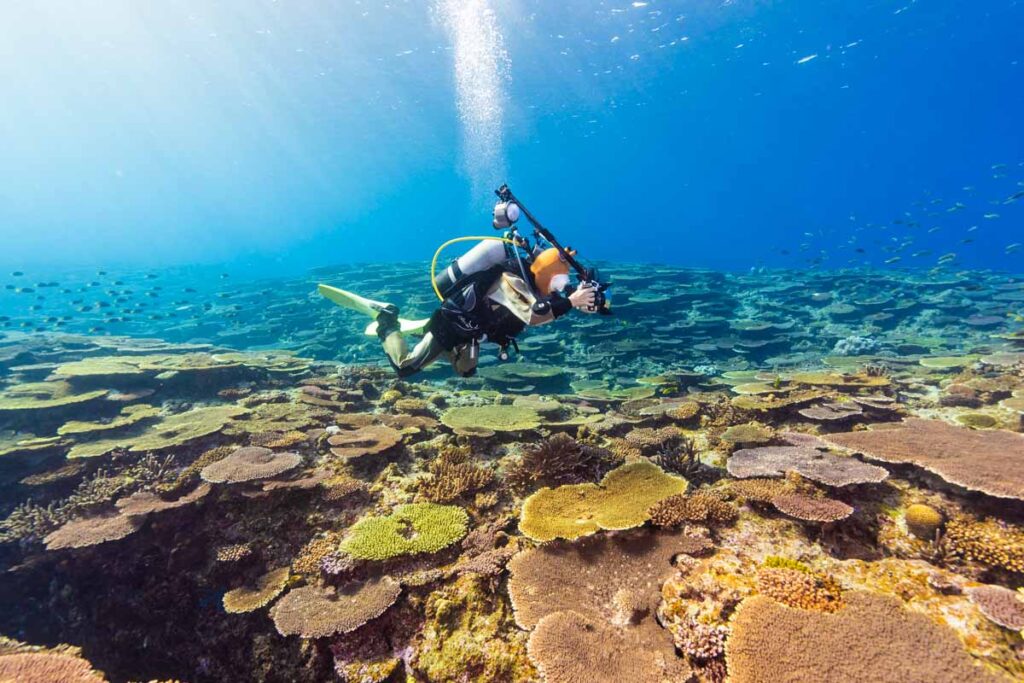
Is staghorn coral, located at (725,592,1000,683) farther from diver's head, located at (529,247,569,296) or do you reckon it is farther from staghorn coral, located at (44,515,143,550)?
staghorn coral, located at (44,515,143,550)

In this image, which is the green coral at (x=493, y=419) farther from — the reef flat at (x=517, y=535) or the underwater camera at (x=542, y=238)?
the underwater camera at (x=542, y=238)

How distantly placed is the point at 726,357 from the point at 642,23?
44.8m

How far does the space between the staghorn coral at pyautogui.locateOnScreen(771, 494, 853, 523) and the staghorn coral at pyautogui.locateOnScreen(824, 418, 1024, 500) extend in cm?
118

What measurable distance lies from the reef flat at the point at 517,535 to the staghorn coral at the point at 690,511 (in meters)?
0.03

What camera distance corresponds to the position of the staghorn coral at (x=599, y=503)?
4316 millimetres

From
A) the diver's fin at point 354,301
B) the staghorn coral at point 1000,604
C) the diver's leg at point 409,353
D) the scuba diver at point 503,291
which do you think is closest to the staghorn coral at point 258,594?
the diver's leg at point 409,353

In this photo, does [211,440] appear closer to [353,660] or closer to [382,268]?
[353,660]

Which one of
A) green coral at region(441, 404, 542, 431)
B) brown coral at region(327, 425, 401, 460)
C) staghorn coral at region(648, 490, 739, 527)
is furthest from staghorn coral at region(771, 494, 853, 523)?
brown coral at region(327, 425, 401, 460)

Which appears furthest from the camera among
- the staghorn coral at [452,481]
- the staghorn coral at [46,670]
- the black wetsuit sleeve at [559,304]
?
the staghorn coral at [452,481]

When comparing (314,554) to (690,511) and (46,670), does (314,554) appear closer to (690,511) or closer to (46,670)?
(46,670)

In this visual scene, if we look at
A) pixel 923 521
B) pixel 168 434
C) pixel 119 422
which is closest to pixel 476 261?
→ pixel 923 521

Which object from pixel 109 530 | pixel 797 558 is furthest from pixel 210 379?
pixel 797 558

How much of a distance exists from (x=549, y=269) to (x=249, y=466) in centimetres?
507

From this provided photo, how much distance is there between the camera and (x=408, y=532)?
16.2 ft
